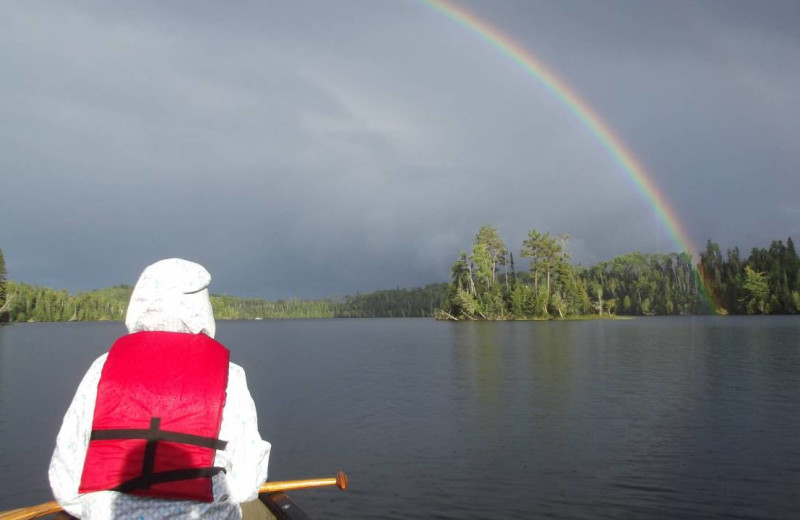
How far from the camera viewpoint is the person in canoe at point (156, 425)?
287 centimetres

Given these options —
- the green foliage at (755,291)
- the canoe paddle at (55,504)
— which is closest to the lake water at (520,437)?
the canoe paddle at (55,504)

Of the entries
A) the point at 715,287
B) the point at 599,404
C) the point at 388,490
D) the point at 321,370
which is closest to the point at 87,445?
the point at 388,490

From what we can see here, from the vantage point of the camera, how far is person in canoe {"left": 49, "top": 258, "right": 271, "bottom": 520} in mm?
2869

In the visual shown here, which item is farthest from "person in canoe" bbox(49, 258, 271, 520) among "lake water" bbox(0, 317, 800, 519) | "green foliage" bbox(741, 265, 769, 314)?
"green foliage" bbox(741, 265, 769, 314)

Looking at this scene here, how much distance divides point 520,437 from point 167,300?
14.7 meters

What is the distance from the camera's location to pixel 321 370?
3422 centimetres

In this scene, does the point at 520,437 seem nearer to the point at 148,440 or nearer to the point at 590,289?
the point at 148,440

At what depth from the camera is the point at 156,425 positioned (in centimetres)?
288

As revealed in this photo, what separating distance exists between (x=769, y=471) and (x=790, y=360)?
25.0 meters

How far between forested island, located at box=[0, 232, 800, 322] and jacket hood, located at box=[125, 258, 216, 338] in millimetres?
111717

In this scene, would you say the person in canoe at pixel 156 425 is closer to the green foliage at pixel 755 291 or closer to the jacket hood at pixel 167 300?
the jacket hood at pixel 167 300

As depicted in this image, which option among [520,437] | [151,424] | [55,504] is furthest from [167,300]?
[520,437]

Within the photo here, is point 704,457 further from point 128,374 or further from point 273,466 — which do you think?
point 128,374

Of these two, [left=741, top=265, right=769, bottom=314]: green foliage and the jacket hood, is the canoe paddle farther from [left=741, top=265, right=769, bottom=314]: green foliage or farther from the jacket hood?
[left=741, top=265, right=769, bottom=314]: green foliage
